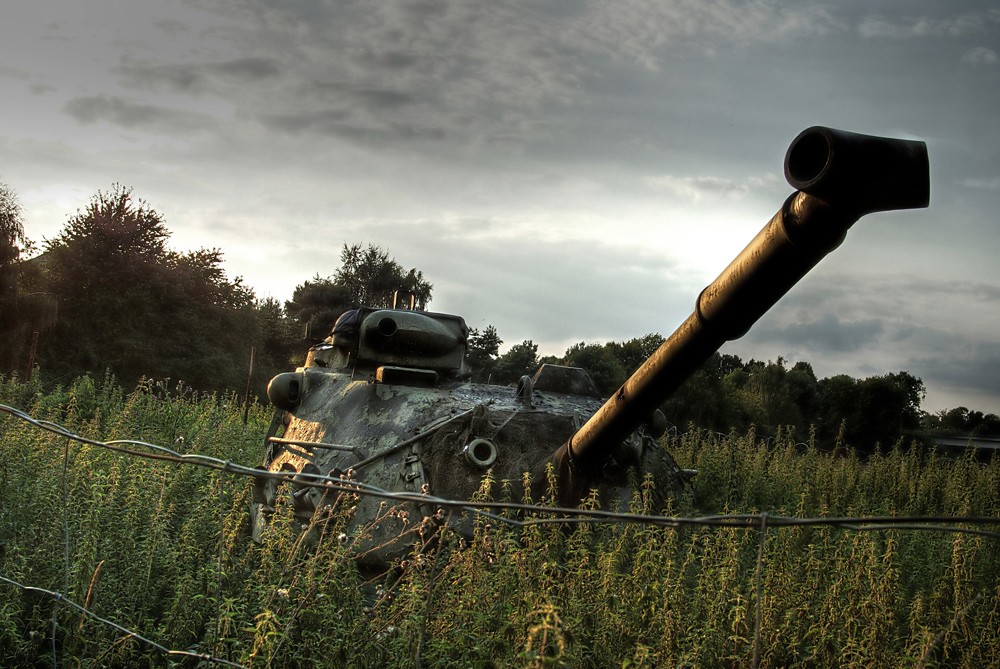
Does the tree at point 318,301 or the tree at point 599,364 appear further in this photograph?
the tree at point 318,301

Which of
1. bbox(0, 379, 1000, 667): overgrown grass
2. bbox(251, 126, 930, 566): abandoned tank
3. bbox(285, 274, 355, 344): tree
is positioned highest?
bbox(285, 274, 355, 344): tree

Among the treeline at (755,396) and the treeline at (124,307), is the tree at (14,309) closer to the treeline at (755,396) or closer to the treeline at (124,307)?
the treeline at (124,307)

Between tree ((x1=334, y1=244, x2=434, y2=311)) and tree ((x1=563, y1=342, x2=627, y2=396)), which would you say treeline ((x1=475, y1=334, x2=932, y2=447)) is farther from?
tree ((x1=334, y1=244, x2=434, y2=311))

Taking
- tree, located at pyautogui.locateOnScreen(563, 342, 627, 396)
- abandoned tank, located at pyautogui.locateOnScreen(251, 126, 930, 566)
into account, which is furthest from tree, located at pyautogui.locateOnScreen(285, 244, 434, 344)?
abandoned tank, located at pyautogui.locateOnScreen(251, 126, 930, 566)

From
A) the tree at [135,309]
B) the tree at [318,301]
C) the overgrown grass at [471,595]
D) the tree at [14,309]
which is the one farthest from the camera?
the tree at [318,301]

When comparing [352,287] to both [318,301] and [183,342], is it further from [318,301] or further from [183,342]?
[183,342]

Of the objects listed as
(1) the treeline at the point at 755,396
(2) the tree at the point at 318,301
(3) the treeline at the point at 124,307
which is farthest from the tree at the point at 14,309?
(2) the tree at the point at 318,301

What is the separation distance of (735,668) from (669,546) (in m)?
0.67

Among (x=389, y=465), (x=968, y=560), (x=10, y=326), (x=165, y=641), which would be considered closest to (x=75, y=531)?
(x=165, y=641)

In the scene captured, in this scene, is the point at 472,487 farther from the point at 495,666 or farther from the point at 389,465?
the point at 495,666

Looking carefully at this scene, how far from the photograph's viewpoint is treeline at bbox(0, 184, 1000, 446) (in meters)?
27.1

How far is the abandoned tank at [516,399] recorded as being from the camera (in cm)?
264

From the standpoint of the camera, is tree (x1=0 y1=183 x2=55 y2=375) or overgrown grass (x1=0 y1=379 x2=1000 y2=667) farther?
tree (x1=0 y1=183 x2=55 y2=375)

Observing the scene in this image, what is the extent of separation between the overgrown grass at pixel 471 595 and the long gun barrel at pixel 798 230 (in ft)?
2.80
